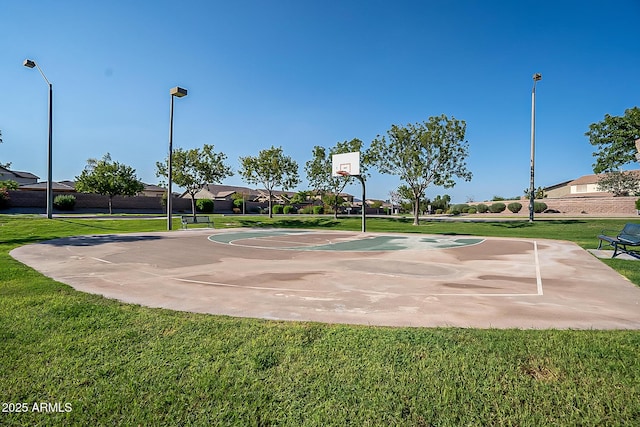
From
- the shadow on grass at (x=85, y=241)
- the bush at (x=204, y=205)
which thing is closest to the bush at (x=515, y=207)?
the bush at (x=204, y=205)

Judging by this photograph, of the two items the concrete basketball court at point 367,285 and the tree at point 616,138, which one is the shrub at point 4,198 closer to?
the concrete basketball court at point 367,285

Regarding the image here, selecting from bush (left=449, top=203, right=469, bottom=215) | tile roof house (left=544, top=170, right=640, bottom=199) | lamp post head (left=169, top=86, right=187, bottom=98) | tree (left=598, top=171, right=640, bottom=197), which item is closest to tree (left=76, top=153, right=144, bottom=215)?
lamp post head (left=169, top=86, right=187, bottom=98)

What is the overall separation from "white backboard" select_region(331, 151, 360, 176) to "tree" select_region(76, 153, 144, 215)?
2781 cm

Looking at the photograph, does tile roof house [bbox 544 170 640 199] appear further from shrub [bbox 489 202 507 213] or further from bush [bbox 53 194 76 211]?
bush [bbox 53 194 76 211]

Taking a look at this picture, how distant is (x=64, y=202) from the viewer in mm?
38938

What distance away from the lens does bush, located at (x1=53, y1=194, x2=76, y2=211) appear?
1518 inches

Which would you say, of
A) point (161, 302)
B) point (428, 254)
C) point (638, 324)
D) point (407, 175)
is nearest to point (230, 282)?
point (161, 302)

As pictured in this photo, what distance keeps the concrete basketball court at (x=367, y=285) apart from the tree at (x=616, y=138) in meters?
17.8

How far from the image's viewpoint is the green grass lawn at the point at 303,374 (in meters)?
2.70

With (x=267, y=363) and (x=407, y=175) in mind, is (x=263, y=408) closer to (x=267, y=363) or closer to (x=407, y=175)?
(x=267, y=363)

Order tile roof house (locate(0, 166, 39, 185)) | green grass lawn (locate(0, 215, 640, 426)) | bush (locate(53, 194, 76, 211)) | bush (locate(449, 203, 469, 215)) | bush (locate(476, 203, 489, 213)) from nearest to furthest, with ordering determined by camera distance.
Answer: green grass lawn (locate(0, 215, 640, 426))
bush (locate(53, 194, 76, 211))
bush (locate(476, 203, 489, 213))
tile roof house (locate(0, 166, 39, 185))
bush (locate(449, 203, 469, 215))

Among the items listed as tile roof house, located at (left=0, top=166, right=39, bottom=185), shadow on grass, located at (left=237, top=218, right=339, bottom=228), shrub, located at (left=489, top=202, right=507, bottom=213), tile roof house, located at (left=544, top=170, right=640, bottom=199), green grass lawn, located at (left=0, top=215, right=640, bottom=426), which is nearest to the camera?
green grass lawn, located at (left=0, top=215, right=640, bottom=426)

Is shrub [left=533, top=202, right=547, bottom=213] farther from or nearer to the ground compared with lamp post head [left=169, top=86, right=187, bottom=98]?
nearer to the ground

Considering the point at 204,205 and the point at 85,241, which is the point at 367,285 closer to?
the point at 85,241
